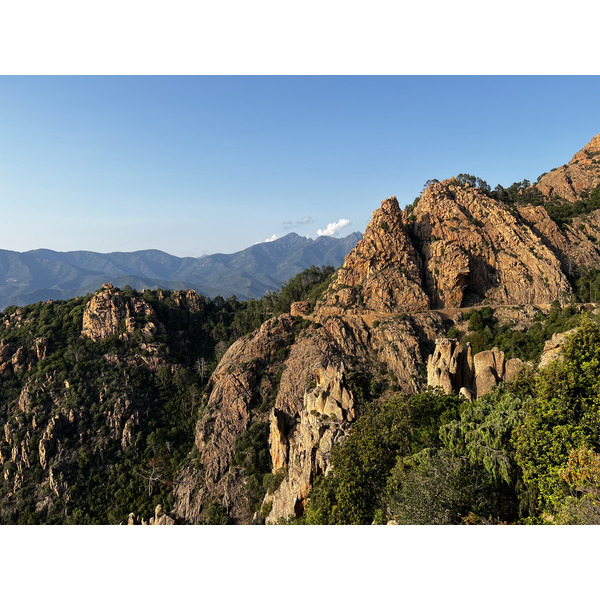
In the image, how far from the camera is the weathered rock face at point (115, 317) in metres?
58.6

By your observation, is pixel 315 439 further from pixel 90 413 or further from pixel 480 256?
pixel 480 256

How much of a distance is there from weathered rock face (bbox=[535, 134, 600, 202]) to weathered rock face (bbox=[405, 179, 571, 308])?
73.9ft

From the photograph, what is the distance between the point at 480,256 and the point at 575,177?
40.4 meters

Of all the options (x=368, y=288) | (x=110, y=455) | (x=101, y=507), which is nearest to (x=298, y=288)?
(x=368, y=288)

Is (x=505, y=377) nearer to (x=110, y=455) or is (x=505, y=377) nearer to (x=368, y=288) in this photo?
(x=368, y=288)

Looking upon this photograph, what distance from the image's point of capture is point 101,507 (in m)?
41.8

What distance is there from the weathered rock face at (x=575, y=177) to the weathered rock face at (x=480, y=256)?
22529 millimetres

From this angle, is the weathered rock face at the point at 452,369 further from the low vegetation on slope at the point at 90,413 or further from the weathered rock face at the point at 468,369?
the low vegetation on slope at the point at 90,413

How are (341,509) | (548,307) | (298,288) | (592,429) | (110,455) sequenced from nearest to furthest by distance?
(592,429) < (341,509) < (110,455) < (548,307) < (298,288)

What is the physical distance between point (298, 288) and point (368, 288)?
19578 mm

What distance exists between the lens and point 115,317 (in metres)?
60.3

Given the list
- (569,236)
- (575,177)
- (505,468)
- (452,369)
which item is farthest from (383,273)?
(575,177)

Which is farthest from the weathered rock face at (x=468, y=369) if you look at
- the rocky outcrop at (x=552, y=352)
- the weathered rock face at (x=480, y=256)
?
the weathered rock face at (x=480, y=256)

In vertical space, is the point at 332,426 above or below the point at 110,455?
above
